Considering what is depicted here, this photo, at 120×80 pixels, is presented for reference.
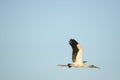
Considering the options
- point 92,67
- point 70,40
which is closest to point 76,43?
point 70,40

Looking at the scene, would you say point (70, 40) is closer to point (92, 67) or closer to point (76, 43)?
point (76, 43)

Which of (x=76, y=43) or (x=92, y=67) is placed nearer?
(x=76, y=43)

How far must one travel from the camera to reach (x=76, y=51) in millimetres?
64125

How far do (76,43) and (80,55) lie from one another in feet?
4.84

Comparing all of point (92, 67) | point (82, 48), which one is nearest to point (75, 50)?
point (82, 48)

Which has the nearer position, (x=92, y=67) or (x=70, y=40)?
(x=70, y=40)

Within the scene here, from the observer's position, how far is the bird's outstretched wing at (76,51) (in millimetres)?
63625

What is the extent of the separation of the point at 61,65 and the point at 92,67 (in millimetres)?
3778

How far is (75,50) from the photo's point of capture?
2522 inches

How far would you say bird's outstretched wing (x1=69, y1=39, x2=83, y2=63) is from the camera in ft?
209

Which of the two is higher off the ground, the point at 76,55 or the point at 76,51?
the point at 76,51

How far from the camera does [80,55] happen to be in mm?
64500

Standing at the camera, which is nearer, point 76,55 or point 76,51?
point 76,51

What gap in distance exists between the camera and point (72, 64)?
65.1 m
